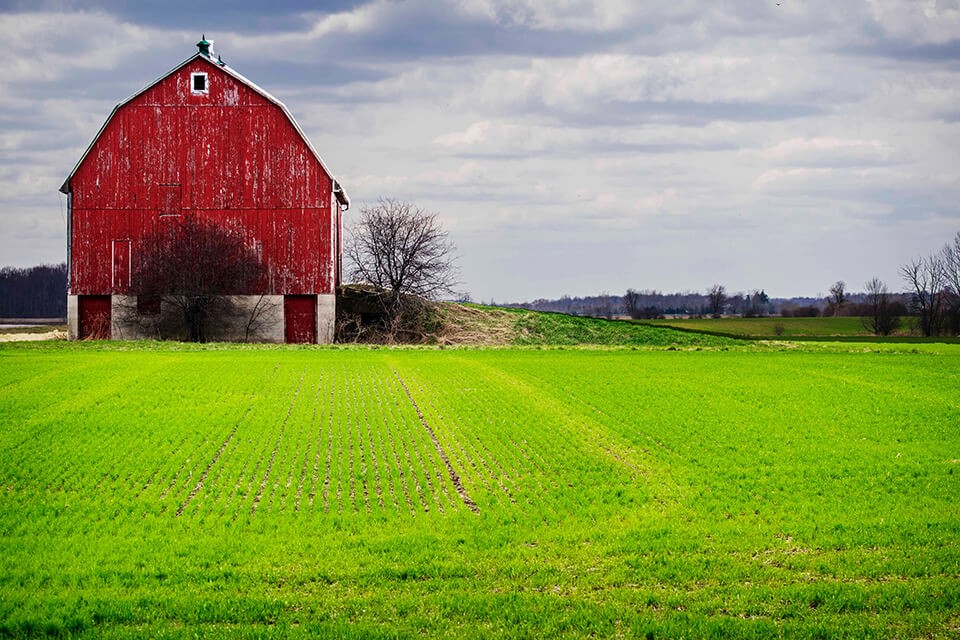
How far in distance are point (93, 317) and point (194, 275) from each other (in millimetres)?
Result: 6059

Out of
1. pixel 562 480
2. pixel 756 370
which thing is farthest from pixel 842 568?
pixel 756 370

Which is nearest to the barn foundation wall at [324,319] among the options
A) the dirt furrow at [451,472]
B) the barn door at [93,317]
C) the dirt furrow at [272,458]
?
the barn door at [93,317]

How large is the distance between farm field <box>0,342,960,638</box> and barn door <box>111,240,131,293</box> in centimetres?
2240

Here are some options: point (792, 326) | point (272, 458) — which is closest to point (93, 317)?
point (272, 458)

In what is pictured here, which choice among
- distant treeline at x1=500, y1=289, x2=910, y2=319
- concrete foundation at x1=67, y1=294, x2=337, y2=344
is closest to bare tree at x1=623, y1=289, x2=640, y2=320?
distant treeline at x1=500, y1=289, x2=910, y2=319

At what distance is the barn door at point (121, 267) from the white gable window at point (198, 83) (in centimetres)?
816

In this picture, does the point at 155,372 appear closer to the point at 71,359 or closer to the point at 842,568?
the point at 71,359

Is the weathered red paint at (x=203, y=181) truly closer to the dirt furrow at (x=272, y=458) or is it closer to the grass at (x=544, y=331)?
the grass at (x=544, y=331)

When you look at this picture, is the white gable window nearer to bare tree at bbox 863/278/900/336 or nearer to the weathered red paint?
the weathered red paint

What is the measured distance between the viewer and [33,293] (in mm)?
133125

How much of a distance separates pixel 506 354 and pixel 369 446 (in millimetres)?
24726

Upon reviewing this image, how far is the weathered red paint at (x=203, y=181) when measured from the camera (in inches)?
1928

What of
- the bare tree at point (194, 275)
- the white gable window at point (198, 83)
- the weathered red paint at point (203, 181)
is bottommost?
the bare tree at point (194, 275)

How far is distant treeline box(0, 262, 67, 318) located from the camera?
130 metres
